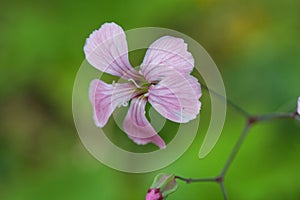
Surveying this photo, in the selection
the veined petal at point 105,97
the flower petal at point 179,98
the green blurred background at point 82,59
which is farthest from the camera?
the green blurred background at point 82,59

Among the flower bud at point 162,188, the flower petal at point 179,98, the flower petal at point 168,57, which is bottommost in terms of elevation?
the flower bud at point 162,188

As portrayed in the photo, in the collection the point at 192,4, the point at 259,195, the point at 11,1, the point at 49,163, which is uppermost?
the point at 192,4

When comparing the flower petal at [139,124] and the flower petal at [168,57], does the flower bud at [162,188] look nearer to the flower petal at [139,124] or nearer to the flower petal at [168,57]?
the flower petal at [139,124]

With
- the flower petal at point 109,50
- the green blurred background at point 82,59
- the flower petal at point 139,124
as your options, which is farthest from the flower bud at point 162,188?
the green blurred background at point 82,59

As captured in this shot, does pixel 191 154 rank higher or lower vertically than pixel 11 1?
lower

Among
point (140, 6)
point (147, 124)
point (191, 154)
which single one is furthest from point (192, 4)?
point (147, 124)

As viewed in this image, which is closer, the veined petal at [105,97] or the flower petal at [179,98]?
the flower petal at [179,98]

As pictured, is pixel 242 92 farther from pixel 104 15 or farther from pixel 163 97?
pixel 163 97

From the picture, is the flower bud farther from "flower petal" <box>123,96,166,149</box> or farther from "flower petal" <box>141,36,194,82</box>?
"flower petal" <box>141,36,194,82</box>
